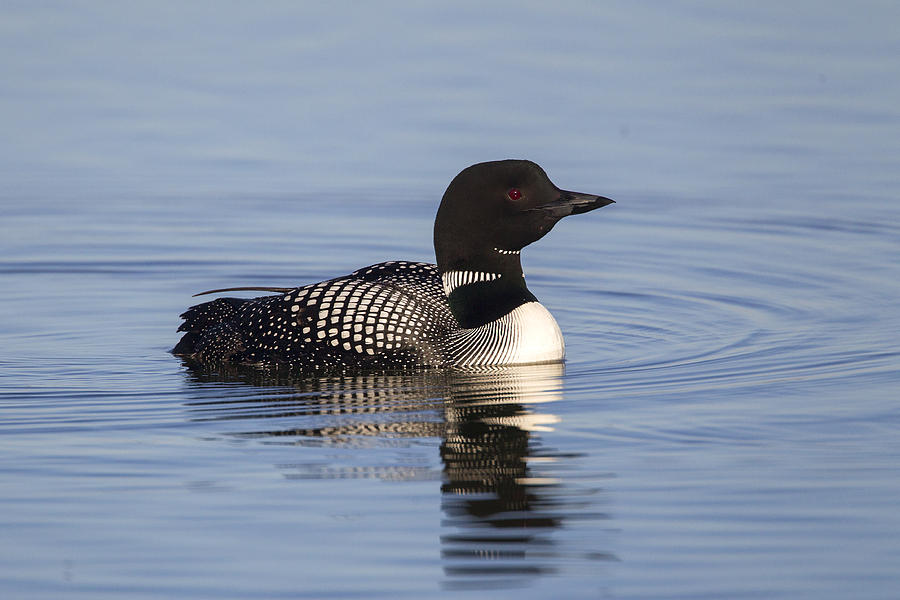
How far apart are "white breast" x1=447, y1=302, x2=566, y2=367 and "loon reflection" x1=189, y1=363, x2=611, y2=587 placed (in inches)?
2.2

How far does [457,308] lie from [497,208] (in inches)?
19.2

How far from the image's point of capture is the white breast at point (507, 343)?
689cm

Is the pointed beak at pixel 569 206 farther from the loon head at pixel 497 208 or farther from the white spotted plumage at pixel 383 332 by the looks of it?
the white spotted plumage at pixel 383 332

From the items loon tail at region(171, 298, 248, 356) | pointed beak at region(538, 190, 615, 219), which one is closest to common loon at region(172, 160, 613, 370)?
pointed beak at region(538, 190, 615, 219)

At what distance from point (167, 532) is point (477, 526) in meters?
0.90

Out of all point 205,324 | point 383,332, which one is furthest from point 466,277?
point 205,324

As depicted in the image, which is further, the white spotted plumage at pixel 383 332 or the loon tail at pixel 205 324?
the loon tail at pixel 205 324

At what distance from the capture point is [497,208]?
6.87 metres

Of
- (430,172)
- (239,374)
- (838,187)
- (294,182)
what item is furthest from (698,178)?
(239,374)

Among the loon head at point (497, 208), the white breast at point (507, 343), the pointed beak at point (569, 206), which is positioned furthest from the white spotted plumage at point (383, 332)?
the pointed beak at point (569, 206)

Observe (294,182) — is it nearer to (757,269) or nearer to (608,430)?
(757,269)

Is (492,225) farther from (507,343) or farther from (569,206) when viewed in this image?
(507,343)

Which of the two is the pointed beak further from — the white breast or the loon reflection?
the loon reflection

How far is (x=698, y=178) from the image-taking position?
Result: 1059cm
